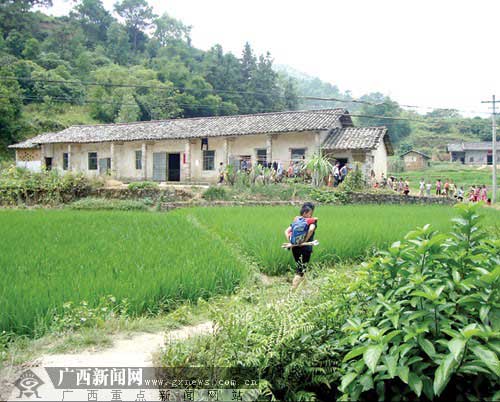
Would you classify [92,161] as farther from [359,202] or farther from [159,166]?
[359,202]

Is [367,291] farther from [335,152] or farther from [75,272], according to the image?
[335,152]

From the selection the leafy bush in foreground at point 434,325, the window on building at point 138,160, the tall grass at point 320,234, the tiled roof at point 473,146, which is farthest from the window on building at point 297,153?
the tiled roof at point 473,146

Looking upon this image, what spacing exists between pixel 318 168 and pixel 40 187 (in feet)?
34.5

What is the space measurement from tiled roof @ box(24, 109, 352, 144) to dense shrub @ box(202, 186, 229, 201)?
14.7 feet

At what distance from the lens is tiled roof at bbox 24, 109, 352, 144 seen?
783 inches

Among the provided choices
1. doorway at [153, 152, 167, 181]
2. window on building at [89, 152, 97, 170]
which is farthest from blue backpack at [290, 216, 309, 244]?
window on building at [89, 152, 97, 170]

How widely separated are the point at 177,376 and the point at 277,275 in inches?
145

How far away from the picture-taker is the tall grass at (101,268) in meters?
4.20

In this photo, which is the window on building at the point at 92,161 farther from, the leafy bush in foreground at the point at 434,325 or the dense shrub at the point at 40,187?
the leafy bush in foreground at the point at 434,325

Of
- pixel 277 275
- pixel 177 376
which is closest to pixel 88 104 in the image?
pixel 277 275

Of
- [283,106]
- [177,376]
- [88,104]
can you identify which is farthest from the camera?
[283,106]

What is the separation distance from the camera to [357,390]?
266 centimetres

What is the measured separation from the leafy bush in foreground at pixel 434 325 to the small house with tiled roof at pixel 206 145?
15.8 metres

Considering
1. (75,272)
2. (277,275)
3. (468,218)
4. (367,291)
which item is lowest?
(277,275)
